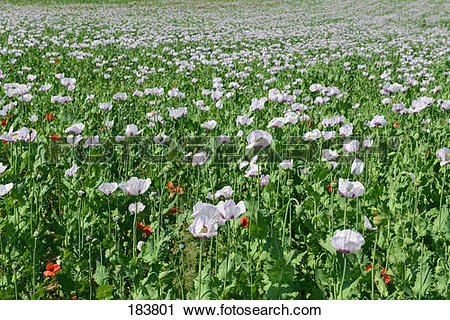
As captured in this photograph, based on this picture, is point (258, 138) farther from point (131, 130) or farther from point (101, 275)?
point (131, 130)

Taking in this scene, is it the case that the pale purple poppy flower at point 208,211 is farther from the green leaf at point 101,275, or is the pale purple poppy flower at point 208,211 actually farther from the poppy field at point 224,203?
the green leaf at point 101,275

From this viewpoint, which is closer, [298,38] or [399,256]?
[399,256]

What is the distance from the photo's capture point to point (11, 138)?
307 cm

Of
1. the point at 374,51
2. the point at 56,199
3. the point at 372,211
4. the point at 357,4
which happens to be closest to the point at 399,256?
the point at 372,211

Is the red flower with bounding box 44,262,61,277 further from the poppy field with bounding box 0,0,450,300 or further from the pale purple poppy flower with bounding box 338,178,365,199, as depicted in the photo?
the pale purple poppy flower with bounding box 338,178,365,199

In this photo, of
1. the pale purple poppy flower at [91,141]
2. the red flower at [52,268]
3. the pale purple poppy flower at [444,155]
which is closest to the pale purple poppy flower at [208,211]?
the red flower at [52,268]

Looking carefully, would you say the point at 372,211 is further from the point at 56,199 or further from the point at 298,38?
the point at 298,38

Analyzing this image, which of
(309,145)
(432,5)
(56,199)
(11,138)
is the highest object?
(432,5)

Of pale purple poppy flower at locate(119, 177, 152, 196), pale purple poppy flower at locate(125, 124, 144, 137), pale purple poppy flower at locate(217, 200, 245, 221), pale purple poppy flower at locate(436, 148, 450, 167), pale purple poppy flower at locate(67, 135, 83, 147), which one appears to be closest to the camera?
pale purple poppy flower at locate(217, 200, 245, 221)

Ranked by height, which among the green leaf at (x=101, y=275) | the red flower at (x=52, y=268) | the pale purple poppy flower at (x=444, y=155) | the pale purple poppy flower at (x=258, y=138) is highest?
the pale purple poppy flower at (x=258, y=138)


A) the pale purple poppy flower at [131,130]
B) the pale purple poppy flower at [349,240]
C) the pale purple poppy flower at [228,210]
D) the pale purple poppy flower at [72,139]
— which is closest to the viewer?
→ the pale purple poppy flower at [349,240]

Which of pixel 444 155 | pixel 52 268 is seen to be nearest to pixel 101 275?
pixel 52 268

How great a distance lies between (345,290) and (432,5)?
3461 cm

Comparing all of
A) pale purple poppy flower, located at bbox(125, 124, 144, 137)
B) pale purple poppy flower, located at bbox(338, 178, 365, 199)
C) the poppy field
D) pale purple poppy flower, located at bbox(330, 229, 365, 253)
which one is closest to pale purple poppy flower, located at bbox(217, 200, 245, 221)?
the poppy field
